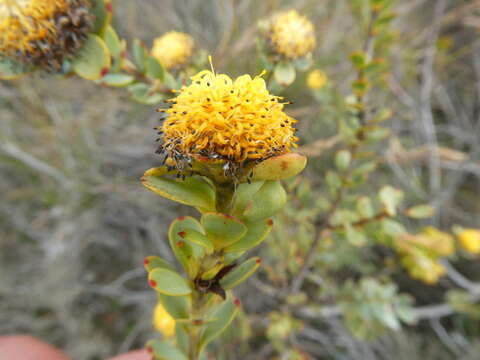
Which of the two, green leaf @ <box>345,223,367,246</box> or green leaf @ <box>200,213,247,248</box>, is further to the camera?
green leaf @ <box>345,223,367,246</box>

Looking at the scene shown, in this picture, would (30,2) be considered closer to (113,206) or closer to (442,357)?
(113,206)

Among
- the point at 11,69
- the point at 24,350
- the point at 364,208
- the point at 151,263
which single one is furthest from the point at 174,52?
the point at 24,350

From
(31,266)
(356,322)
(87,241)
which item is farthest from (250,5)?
(31,266)

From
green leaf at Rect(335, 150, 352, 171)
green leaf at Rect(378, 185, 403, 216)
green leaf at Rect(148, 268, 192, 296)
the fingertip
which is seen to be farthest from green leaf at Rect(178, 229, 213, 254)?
the fingertip

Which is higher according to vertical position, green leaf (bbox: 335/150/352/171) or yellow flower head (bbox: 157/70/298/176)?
green leaf (bbox: 335/150/352/171)

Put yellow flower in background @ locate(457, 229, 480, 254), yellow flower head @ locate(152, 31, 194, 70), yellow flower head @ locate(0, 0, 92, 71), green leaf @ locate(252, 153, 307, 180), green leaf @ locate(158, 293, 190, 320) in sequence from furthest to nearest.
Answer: yellow flower in background @ locate(457, 229, 480, 254)
yellow flower head @ locate(152, 31, 194, 70)
yellow flower head @ locate(0, 0, 92, 71)
green leaf @ locate(158, 293, 190, 320)
green leaf @ locate(252, 153, 307, 180)

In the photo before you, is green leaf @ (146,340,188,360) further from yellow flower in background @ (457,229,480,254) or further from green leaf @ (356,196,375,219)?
yellow flower in background @ (457,229,480,254)
